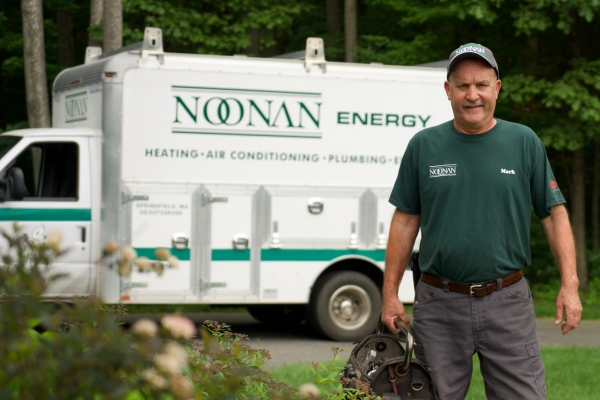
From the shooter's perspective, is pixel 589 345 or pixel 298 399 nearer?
pixel 298 399

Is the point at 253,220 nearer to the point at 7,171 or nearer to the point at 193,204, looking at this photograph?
the point at 193,204

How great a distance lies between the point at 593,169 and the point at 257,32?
706 cm

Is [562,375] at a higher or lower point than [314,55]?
lower

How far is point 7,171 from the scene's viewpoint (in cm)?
956

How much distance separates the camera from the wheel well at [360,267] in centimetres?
1066

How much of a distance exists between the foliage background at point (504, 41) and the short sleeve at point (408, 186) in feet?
29.5

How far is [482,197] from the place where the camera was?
4039mm

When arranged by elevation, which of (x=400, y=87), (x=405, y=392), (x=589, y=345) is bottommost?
(x=589, y=345)

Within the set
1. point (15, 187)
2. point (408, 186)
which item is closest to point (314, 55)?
point (15, 187)

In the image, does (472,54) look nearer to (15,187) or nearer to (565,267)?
→ (565,267)

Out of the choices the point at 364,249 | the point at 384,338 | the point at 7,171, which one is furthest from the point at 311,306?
the point at 384,338

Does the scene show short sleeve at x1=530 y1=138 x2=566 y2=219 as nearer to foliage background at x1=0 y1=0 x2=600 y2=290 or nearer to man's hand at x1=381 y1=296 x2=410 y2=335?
man's hand at x1=381 y1=296 x2=410 y2=335

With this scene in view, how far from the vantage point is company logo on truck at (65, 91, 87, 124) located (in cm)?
1038

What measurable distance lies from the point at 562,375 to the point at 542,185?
13.6 feet
